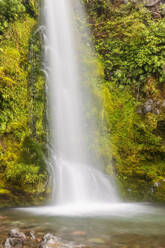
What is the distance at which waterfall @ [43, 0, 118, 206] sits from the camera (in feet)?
22.9

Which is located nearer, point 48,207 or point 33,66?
point 48,207

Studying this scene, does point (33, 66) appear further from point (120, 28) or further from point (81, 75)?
point (120, 28)

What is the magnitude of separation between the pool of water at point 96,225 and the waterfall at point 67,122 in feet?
2.98

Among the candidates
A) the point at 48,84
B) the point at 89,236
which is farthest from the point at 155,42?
the point at 89,236

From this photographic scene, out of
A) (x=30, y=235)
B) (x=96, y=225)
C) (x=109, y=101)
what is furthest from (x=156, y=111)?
(x=30, y=235)

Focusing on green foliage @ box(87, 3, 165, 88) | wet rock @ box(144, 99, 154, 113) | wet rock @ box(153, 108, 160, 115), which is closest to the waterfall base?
wet rock @ box(153, 108, 160, 115)

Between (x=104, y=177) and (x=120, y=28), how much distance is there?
22.8ft

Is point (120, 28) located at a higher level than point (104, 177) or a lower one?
higher

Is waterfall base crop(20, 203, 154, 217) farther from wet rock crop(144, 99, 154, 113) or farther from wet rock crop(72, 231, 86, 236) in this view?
wet rock crop(144, 99, 154, 113)

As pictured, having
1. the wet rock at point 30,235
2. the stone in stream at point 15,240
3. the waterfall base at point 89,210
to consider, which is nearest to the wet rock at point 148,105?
the waterfall base at point 89,210

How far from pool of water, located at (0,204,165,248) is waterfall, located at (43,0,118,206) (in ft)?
2.98

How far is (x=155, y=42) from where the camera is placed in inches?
378

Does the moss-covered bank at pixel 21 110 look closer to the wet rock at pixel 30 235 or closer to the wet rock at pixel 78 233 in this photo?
the wet rock at pixel 78 233

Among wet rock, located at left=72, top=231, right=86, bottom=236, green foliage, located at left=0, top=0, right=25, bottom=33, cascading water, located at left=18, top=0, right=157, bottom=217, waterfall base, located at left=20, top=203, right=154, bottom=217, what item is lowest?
waterfall base, located at left=20, top=203, right=154, bottom=217
